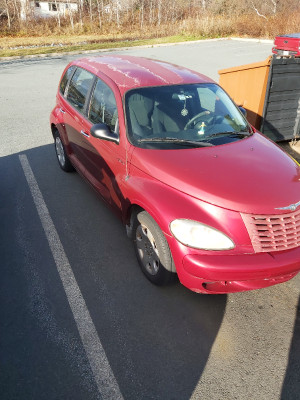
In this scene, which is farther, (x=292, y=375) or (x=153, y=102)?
(x=153, y=102)

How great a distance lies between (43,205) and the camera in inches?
191

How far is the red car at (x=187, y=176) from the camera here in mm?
2734

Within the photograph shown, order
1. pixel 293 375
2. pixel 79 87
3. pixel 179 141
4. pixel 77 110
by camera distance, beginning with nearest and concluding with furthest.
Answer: pixel 293 375, pixel 179 141, pixel 77 110, pixel 79 87

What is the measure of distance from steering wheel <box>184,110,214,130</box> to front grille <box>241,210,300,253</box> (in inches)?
53.1

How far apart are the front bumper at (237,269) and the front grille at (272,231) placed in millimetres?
56

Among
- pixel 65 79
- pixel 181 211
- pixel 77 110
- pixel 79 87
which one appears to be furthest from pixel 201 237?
pixel 65 79

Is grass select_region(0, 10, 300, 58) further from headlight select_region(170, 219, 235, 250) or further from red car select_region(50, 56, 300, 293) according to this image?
headlight select_region(170, 219, 235, 250)

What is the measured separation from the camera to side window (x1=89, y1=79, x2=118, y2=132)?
3.77 meters

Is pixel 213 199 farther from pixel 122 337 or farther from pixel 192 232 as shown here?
pixel 122 337

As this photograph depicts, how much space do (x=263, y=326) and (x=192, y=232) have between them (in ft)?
3.46

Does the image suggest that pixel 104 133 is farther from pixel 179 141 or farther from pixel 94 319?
pixel 94 319

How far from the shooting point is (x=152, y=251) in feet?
10.6

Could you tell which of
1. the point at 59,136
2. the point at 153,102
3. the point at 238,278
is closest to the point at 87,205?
the point at 59,136

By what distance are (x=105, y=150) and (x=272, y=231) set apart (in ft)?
6.62
